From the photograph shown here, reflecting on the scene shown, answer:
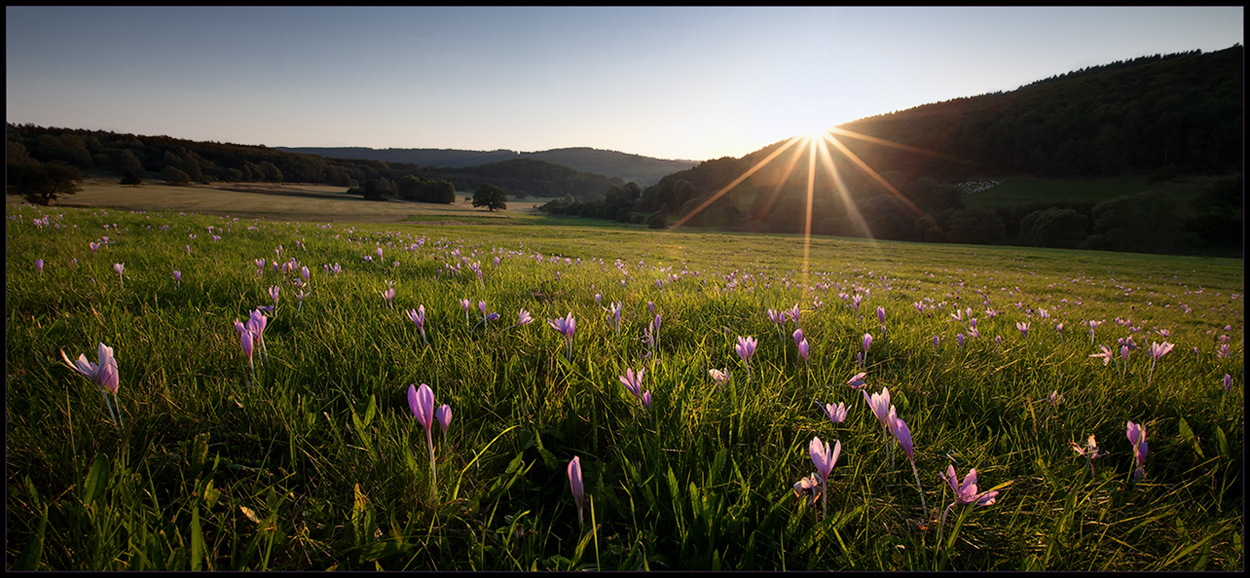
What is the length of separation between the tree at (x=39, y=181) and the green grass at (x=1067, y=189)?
12789 centimetres

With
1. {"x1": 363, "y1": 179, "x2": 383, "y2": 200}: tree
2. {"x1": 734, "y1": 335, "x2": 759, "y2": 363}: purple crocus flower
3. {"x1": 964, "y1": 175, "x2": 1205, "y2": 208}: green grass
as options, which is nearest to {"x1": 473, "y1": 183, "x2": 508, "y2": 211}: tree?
{"x1": 363, "y1": 179, "x2": 383, "y2": 200}: tree

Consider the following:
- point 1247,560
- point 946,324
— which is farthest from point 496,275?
point 1247,560

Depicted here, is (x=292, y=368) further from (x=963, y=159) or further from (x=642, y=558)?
(x=963, y=159)

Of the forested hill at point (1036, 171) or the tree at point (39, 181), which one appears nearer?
the tree at point (39, 181)

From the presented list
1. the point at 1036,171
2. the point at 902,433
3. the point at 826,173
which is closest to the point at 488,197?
the point at 826,173

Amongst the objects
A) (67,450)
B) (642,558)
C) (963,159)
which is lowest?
(642,558)

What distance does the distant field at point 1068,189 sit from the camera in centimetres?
7156

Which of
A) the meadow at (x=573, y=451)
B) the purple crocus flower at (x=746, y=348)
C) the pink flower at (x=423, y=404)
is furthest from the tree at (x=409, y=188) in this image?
the pink flower at (x=423, y=404)

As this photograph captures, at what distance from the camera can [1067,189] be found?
263ft

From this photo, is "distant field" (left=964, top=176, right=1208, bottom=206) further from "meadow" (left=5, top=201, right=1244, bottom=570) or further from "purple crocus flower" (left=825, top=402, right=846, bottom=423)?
"purple crocus flower" (left=825, top=402, right=846, bottom=423)

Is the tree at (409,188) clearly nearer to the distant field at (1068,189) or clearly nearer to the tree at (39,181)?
the tree at (39,181)

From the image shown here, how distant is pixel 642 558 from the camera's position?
1.26 m

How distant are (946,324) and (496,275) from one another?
5079 millimetres

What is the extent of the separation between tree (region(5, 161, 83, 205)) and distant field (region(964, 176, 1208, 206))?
421 feet
